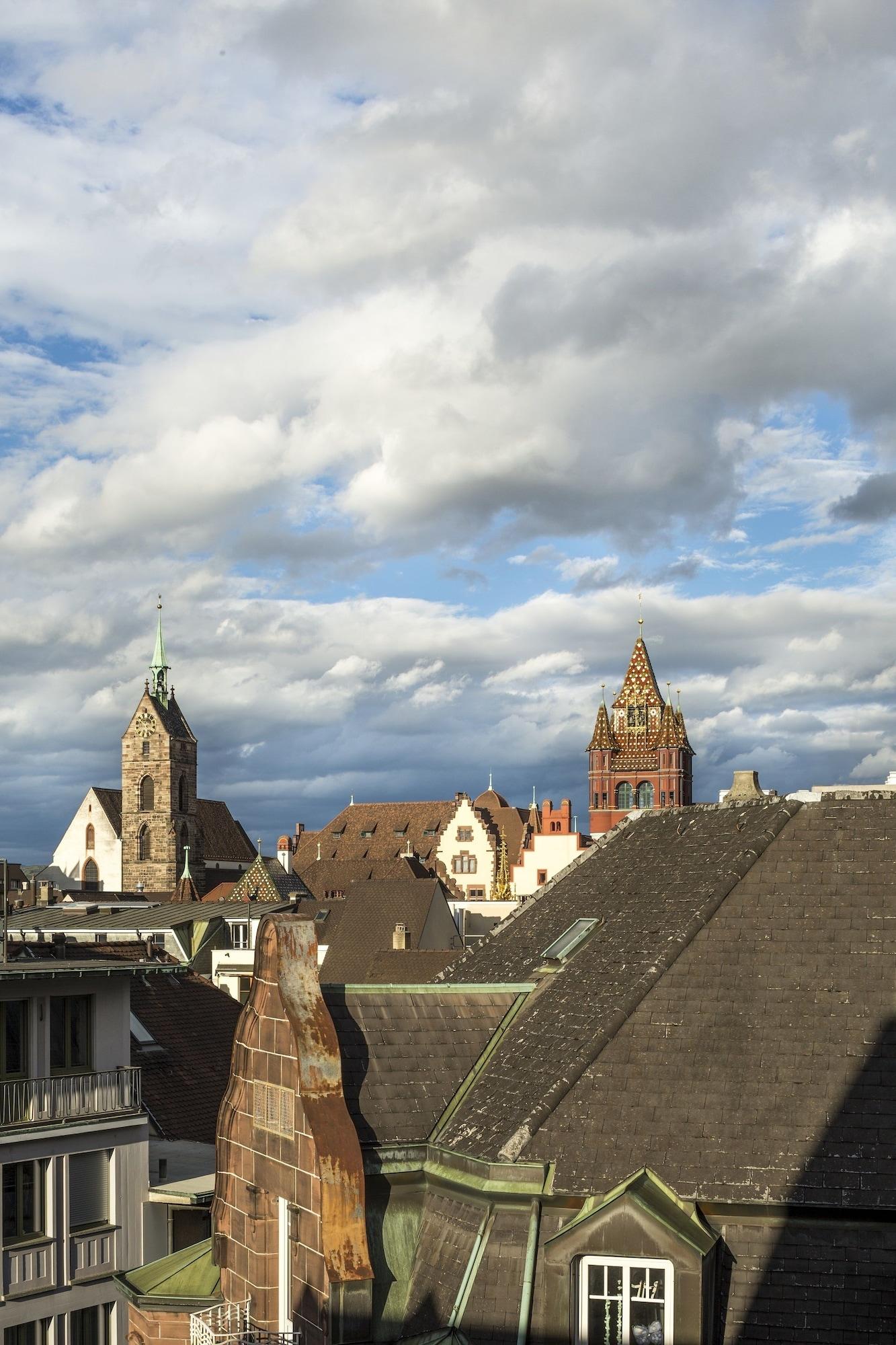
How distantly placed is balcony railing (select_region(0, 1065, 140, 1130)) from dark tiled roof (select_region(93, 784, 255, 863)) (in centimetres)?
14319

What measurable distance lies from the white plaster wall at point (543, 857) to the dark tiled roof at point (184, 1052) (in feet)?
257

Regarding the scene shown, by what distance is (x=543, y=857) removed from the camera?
114 meters

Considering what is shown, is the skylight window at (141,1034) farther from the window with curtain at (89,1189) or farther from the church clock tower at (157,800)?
the church clock tower at (157,800)

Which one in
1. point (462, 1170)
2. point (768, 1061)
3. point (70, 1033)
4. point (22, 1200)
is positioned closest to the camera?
point (768, 1061)

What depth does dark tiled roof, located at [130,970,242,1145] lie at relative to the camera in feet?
95.8

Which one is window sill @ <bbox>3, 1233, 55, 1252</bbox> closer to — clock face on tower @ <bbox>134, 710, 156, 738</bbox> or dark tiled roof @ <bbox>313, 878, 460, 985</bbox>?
dark tiled roof @ <bbox>313, 878, 460, 985</bbox>

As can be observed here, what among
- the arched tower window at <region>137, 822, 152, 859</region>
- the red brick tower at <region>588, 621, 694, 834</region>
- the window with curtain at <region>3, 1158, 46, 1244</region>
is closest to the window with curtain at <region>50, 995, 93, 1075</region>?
the window with curtain at <region>3, 1158, 46, 1244</region>

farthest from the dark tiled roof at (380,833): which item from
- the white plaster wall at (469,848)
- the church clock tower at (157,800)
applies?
the church clock tower at (157,800)

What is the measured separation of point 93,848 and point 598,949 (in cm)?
15856

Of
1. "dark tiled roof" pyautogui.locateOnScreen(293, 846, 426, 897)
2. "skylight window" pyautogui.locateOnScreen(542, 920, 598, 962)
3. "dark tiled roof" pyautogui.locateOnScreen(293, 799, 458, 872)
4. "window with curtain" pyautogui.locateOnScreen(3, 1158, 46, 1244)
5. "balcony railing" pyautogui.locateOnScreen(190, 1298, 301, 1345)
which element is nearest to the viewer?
"balcony railing" pyautogui.locateOnScreen(190, 1298, 301, 1345)

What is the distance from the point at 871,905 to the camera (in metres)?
13.5

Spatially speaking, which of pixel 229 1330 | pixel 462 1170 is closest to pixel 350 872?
pixel 229 1330

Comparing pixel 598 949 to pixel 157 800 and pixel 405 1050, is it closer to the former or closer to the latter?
pixel 405 1050

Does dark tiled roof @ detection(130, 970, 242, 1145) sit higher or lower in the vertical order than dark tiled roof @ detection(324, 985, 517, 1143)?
lower
